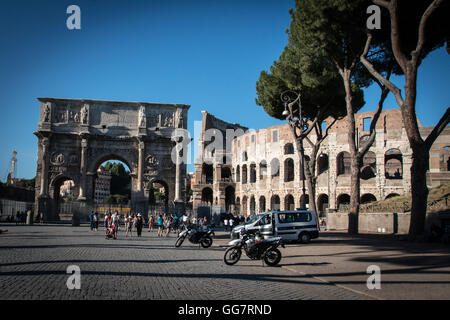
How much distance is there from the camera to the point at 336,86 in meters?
21.1

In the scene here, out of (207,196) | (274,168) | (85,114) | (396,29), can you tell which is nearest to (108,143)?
(85,114)

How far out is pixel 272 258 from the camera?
30.3 ft

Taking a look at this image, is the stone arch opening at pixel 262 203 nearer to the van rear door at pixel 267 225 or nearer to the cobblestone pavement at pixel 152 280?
the van rear door at pixel 267 225

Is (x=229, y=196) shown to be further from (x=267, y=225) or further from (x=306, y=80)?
(x=267, y=225)

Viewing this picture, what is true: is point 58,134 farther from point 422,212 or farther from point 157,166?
→ point 422,212

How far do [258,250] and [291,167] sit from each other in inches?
1271

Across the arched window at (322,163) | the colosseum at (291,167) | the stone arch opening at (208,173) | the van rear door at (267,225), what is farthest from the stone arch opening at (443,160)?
the stone arch opening at (208,173)

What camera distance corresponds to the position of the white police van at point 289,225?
49.5 ft

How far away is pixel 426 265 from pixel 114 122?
92.2ft

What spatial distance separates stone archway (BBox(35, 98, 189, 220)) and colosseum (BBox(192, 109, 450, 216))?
199 inches

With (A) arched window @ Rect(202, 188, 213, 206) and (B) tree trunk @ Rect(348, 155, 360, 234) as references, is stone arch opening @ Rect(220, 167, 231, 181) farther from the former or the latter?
(B) tree trunk @ Rect(348, 155, 360, 234)

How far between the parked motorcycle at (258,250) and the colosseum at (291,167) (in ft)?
60.4

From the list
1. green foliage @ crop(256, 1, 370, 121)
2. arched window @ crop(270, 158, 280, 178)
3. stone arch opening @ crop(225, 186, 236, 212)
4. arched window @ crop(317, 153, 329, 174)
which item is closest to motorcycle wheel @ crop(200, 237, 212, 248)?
green foliage @ crop(256, 1, 370, 121)
